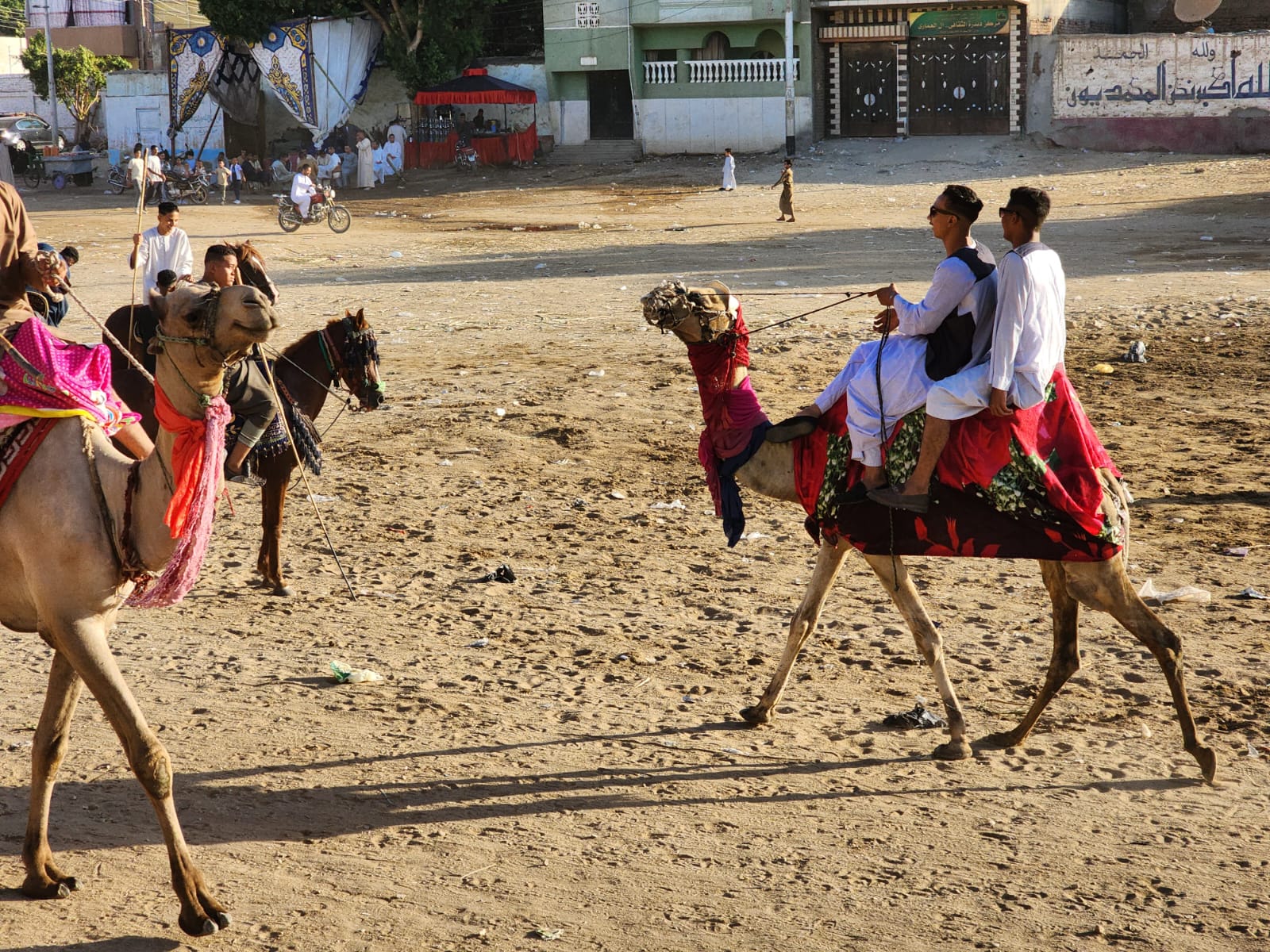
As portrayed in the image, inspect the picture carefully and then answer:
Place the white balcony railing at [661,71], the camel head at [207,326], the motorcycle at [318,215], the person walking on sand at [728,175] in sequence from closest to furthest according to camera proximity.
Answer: the camel head at [207,326] < the motorcycle at [318,215] < the person walking on sand at [728,175] < the white balcony railing at [661,71]

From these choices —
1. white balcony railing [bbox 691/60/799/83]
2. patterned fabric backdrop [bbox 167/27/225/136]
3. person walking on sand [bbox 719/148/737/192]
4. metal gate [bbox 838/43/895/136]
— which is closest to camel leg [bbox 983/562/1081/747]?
person walking on sand [bbox 719/148/737/192]

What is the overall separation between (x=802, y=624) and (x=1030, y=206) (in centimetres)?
209

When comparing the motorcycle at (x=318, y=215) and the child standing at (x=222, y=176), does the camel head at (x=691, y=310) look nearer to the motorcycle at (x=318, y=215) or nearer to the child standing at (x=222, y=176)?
the motorcycle at (x=318, y=215)

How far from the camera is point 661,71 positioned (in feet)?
129

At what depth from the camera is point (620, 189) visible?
3400 cm

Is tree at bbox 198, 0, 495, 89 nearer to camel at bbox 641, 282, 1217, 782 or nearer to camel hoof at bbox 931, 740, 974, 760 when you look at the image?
camel at bbox 641, 282, 1217, 782

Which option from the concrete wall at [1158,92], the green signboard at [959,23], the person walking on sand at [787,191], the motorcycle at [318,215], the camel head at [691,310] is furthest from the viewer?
the green signboard at [959,23]

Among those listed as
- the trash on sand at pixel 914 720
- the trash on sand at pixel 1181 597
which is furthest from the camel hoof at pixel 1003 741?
the trash on sand at pixel 1181 597

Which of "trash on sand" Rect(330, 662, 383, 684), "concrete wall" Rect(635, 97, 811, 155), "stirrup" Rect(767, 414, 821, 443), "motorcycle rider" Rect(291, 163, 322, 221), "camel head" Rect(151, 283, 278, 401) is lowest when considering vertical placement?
"trash on sand" Rect(330, 662, 383, 684)

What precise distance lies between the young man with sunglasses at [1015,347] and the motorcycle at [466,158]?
35.6m

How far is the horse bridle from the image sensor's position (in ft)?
27.8

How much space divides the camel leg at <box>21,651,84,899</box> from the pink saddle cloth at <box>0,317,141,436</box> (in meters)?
0.86

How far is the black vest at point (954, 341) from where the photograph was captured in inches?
214

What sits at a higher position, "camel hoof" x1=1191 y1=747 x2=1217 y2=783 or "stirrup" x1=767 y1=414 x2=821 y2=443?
"stirrup" x1=767 y1=414 x2=821 y2=443
